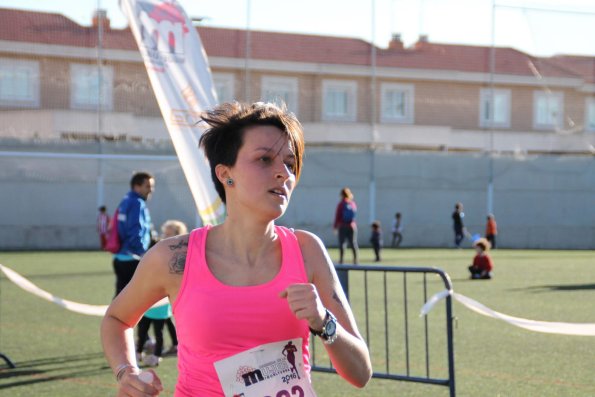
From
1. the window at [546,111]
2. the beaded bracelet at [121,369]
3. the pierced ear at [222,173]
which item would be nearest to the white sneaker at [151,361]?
the beaded bracelet at [121,369]

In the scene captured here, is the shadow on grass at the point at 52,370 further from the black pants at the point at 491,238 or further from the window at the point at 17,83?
the black pants at the point at 491,238

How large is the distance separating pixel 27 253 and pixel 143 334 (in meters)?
21.7

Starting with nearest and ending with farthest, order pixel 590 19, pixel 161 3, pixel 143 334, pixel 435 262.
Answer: pixel 161 3, pixel 143 334, pixel 590 19, pixel 435 262

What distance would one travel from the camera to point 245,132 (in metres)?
3.50

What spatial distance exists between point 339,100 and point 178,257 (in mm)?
34369

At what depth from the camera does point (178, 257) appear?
11.6 feet

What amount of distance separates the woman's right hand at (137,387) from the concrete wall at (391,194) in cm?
2963

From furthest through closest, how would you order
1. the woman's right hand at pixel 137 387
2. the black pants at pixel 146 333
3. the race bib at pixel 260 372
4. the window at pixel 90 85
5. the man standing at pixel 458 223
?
the man standing at pixel 458 223
the window at pixel 90 85
the black pants at pixel 146 333
the race bib at pixel 260 372
the woman's right hand at pixel 137 387

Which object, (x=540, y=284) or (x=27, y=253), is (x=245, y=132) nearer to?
(x=540, y=284)

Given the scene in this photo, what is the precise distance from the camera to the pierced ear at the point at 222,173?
11.7 ft

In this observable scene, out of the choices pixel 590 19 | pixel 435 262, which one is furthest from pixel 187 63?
pixel 435 262

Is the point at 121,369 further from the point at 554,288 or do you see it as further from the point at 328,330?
the point at 554,288

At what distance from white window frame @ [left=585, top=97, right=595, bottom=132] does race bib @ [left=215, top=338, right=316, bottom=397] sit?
2834cm

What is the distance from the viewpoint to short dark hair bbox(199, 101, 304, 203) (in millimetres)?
3496
